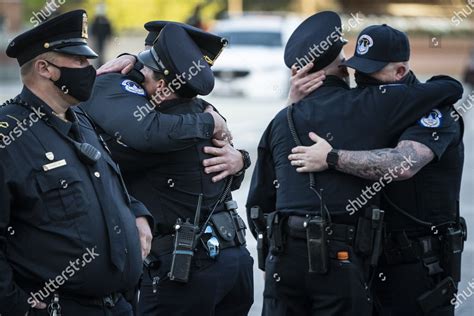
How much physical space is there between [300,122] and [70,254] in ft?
5.45

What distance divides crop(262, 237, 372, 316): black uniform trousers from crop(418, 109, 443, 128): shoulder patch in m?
0.72

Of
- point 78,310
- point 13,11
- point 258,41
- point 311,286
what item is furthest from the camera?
point 13,11

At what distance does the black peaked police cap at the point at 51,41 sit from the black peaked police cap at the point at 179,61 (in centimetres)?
72

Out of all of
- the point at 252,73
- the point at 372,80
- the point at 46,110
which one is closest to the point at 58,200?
the point at 46,110

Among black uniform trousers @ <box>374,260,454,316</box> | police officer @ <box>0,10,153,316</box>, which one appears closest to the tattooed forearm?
black uniform trousers @ <box>374,260,454,316</box>

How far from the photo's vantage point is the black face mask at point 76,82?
423cm

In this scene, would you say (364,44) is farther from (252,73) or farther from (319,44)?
(252,73)

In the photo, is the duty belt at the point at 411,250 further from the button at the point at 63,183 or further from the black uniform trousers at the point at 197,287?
the button at the point at 63,183

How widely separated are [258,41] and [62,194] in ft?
88.4

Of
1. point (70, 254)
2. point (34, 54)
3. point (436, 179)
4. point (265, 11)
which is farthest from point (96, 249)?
point (265, 11)

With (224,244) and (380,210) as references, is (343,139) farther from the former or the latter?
(224,244)

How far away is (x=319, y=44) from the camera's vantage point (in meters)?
5.30

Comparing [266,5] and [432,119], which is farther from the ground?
[432,119]

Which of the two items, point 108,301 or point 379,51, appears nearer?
point 108,301
